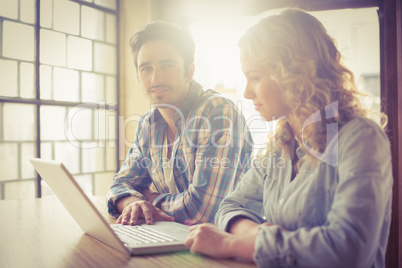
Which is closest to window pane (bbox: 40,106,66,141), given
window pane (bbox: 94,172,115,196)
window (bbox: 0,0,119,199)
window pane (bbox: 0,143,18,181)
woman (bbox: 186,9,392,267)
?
window (bbox: 0,0,119,199)

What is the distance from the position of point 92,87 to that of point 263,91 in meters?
3.18

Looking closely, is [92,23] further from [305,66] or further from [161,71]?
[305,66]

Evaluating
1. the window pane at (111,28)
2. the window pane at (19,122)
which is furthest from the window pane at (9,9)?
the window pane at (111,28)

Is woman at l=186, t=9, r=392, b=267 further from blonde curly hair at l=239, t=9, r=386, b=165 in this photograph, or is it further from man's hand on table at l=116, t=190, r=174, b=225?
man's hand on table at l=116, t=190, r=174, b=225

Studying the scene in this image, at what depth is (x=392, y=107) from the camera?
2309 millimetres

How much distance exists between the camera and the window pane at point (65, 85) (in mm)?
3535

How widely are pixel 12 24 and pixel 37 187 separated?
1.52 meters

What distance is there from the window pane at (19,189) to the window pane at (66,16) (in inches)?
60.9

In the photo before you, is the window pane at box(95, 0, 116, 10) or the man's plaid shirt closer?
the man's plaid shirt

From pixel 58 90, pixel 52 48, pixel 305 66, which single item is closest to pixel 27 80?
pixel 58 90

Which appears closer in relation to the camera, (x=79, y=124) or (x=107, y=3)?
(x=79, y=124)

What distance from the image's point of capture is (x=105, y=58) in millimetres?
3957

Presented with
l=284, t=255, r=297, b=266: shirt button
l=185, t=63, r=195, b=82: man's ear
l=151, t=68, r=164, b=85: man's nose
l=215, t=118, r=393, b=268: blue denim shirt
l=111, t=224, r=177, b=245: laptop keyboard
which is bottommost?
l=111, t=224, r=177, b=245: laptop keyboard

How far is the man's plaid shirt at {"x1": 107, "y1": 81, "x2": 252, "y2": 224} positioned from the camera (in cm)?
138
